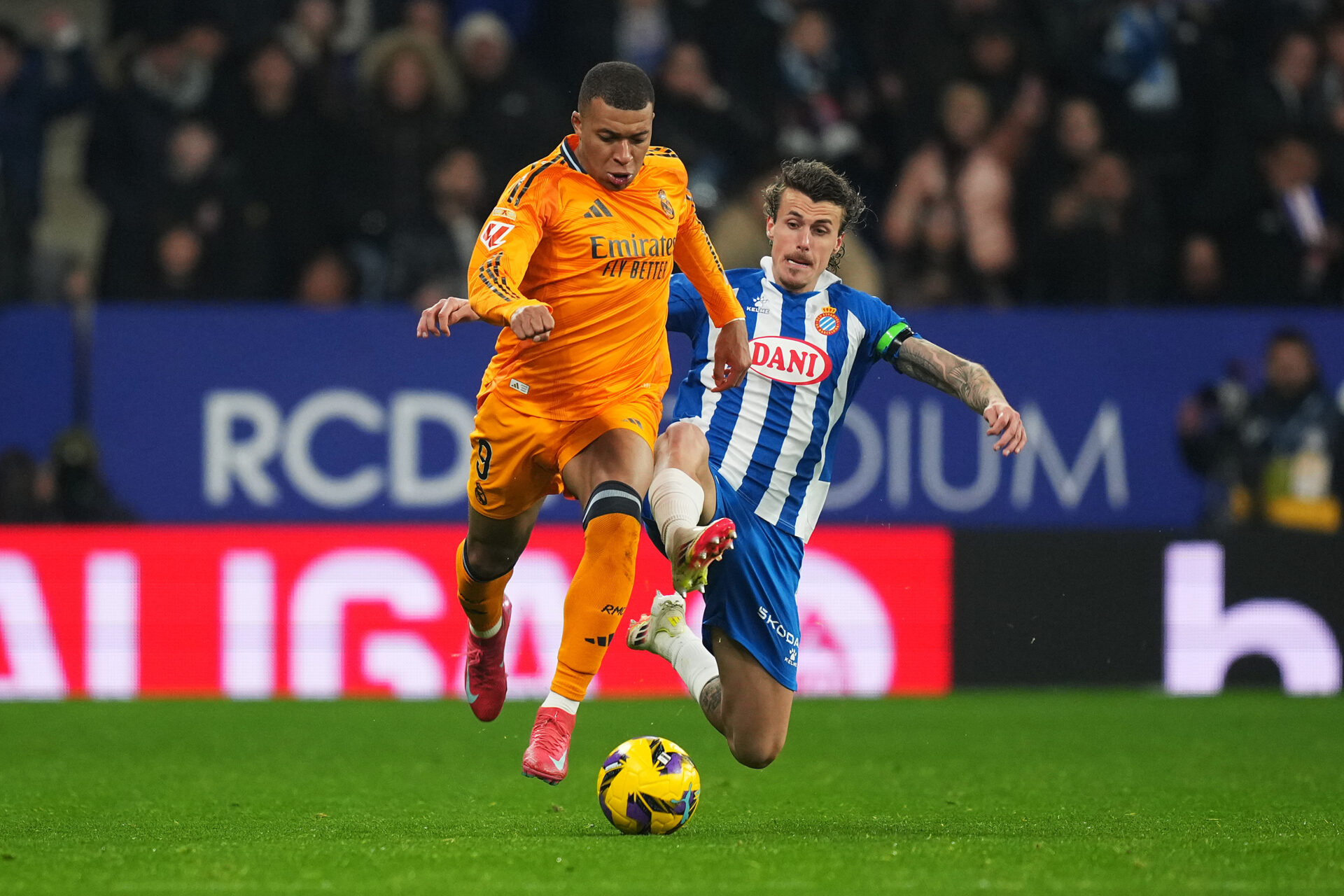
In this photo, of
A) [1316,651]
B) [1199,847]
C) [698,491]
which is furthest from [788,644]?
[1316,651]

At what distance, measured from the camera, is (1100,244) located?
41.2 ft

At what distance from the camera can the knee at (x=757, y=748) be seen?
274 inches

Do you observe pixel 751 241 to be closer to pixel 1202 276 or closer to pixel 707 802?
pixel 1202 276

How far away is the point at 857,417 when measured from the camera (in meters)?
12.1

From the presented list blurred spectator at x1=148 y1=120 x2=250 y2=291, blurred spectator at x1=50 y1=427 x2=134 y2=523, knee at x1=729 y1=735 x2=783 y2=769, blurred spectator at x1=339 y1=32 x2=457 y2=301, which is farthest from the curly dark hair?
blurred spectator at x1=50 y1=427 x2=134 y2=523

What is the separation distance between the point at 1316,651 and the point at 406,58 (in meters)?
6.75

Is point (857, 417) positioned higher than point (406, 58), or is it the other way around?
point (406, 58)

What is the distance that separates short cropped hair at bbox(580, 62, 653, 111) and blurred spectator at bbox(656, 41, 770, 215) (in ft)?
Answer: 20.4

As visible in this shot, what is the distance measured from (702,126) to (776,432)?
6030 millimetres

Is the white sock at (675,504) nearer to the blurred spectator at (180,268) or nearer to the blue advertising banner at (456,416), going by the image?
the blue advertising banner at (456,416)

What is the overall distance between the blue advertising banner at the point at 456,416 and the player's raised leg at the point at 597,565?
17.2 ft

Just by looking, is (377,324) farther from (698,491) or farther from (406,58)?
(698,491)

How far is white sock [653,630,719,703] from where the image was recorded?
7.12 m

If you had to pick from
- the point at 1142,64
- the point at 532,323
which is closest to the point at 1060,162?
the point at 1142,64
